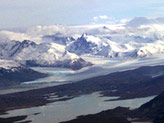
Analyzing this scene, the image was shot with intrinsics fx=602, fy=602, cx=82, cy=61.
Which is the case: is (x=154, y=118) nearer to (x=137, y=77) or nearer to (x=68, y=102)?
(x=68, y=102)

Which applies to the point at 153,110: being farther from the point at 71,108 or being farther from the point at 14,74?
the point at 14,74

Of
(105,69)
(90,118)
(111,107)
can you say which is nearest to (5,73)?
(105,69)

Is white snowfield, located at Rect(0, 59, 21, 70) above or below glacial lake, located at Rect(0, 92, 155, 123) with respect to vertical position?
above

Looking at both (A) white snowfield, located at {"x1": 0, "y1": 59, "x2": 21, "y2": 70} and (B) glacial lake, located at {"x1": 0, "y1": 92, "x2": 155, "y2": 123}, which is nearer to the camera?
(B) glacial lake, located at {"x1": 0, "y1": 92, "x2": 155, "y2": 123}

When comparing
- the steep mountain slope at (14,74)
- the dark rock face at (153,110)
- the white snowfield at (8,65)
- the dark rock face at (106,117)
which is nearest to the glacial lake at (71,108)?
the dark rock face at (106,117)

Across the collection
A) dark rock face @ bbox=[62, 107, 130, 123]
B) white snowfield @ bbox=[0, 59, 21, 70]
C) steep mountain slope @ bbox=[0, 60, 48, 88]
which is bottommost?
dark rock face @ bbox=[62, 107, 130, 123]

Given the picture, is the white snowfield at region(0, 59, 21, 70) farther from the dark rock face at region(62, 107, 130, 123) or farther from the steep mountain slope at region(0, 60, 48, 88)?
the dark rock face at region(62, 107, 130, 123)

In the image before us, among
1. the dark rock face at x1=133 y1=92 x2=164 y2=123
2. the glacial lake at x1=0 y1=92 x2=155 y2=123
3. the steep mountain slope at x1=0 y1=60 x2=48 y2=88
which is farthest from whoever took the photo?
the steep mountain slope at x1=0 y1=60 x2=48 y2=88

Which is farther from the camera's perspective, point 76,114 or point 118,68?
point 118,68

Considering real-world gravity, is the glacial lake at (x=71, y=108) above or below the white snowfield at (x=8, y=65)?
below

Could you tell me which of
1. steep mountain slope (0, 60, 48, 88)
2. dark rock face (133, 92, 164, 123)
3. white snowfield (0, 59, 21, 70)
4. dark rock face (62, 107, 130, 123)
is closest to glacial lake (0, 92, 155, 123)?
dark rock face (62, 107, 130, 123)

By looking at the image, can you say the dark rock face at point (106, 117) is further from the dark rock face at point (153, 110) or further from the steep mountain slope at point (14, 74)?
the steep mountain slope at point (14, 74)
